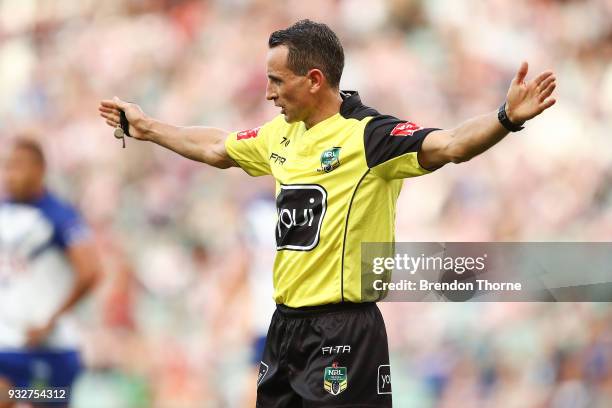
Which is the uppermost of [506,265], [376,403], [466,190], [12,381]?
[466,190]

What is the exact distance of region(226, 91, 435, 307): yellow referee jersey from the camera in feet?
10.8

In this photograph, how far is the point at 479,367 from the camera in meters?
5.52

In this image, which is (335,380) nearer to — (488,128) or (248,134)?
(488,128)

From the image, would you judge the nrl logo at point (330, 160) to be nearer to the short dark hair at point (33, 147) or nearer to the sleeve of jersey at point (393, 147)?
the sleeve of jersey at point (393, 147)

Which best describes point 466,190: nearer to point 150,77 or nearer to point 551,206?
point 551,206

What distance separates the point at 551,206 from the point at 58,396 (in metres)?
3.05

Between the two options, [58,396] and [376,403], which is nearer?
[376,403]

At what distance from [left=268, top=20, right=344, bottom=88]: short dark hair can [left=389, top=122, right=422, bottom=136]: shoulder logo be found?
0.35 metres

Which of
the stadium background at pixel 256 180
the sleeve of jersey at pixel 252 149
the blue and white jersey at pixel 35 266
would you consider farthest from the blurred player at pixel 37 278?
the sleeve of jersey at pixel 252 149

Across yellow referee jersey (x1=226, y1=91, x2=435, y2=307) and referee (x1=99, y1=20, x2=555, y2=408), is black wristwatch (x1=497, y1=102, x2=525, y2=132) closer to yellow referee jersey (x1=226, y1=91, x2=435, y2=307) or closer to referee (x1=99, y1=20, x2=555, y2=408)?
referee (x1=99, y1=20, x2=555, y2=408)

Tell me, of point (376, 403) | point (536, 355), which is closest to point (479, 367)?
point (536, 355)

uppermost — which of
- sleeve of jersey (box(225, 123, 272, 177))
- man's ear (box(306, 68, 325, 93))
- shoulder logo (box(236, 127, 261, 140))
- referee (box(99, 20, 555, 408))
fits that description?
man's ear (box(306, 68, 325, 93))

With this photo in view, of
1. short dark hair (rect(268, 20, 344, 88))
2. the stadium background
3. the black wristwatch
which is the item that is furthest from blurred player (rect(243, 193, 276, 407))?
the black wristwatch

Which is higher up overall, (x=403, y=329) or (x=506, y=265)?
(x=506, y=265)
